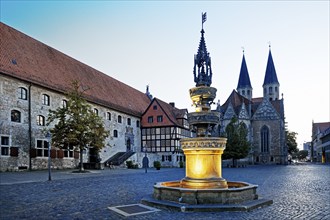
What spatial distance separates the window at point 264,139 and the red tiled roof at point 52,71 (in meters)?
31.2

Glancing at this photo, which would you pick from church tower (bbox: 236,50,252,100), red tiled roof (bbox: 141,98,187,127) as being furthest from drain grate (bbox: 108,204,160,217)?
church tower (bbox: 236,50,252,100)

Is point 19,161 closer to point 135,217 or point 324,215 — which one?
point 135,217

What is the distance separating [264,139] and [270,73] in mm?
26658

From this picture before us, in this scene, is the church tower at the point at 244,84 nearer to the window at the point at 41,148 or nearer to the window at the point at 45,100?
the window at the point at 45,100

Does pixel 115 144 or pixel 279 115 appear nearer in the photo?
pixel 115 144

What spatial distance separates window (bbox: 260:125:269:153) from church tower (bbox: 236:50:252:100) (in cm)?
2266

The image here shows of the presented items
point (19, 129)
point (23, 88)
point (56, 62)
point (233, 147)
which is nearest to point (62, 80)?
point (56, 62)

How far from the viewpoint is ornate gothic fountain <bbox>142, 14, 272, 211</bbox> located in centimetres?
847

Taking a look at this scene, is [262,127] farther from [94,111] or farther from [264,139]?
[94,111]

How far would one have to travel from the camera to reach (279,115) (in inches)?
2694

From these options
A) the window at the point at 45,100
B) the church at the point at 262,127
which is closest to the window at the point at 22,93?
the window at the point at 45,100

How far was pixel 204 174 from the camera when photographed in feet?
30.4

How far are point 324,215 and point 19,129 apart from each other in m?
25.3

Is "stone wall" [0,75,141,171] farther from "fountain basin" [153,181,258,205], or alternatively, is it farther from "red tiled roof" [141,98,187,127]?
"fountain basin" [153,181,258,205]
